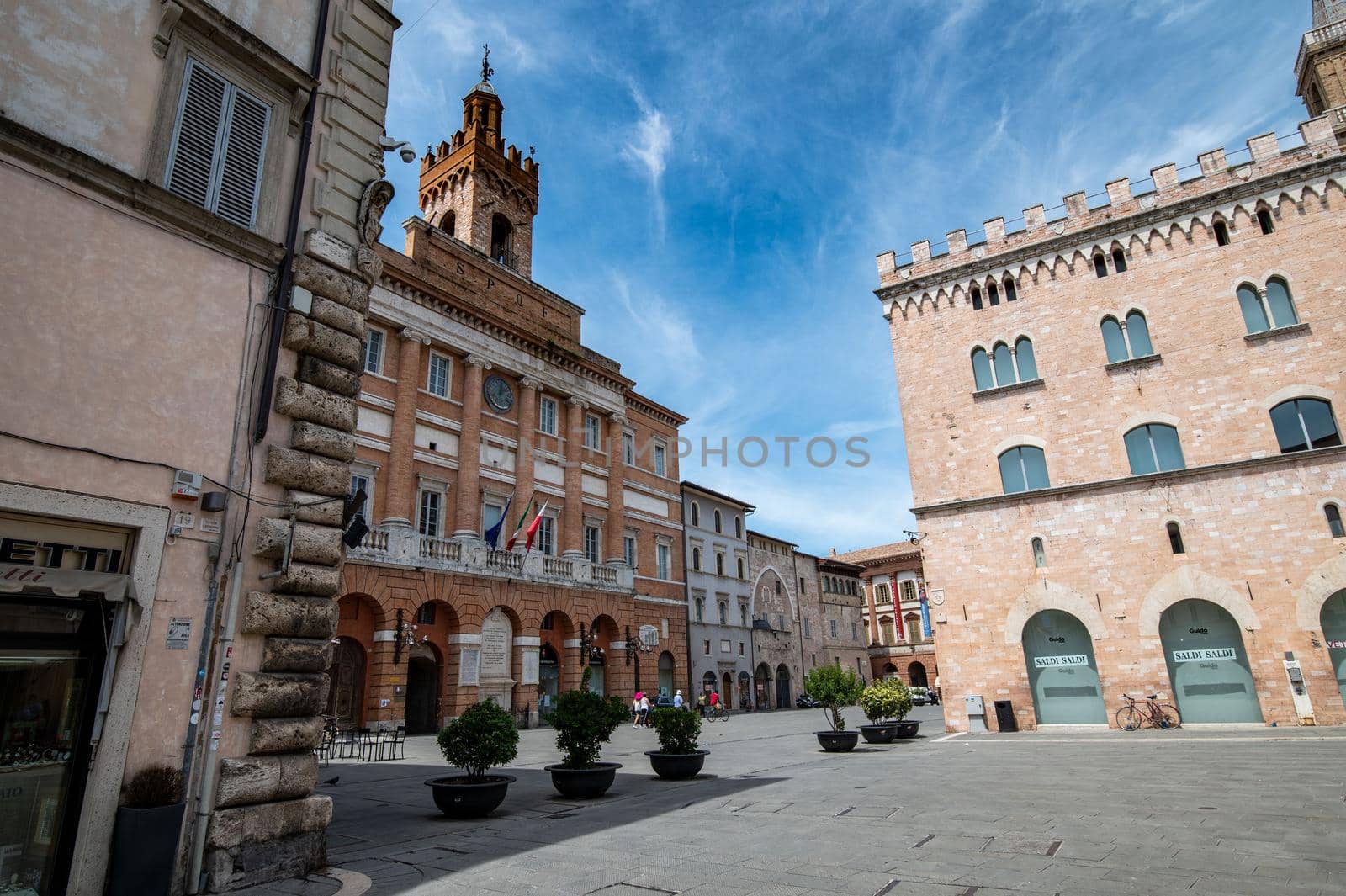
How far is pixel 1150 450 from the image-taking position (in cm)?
1938

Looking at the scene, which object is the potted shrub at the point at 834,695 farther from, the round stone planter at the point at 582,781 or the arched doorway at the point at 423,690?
the arched doorway at the point at 423,690

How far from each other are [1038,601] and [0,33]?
866 inches

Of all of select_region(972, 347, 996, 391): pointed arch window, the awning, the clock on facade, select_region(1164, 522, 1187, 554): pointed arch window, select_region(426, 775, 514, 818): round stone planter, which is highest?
the clock on facade

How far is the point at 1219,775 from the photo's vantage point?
1042cm

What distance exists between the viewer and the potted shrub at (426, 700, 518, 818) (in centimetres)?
919

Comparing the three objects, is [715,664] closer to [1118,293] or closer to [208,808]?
[1118,293]

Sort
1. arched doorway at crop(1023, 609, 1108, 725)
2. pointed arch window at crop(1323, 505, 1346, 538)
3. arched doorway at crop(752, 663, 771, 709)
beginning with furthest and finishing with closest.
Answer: arched doorway at crop(752, 663, 771, 709) < arched doorway at crop(1023, 609, 1108, 725) < pointed arch window at crop(1323, 505, 1346, 538)

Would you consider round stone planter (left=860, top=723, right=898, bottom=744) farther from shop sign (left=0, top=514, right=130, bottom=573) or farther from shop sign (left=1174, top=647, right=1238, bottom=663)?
shop sign (left=0, top=514, right=130, bottom=573)

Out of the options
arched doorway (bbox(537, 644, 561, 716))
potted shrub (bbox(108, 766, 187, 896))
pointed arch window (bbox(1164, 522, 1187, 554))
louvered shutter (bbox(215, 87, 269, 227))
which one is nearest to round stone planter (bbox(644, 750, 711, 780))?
potted shrub (bbox(108, 766, 187, 896))

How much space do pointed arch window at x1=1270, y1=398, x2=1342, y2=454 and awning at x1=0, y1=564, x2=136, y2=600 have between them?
22.9m

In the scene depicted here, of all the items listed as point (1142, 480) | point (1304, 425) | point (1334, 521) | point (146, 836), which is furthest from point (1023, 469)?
point (146, 836)

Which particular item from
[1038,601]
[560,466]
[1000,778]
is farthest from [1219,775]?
[560,466]

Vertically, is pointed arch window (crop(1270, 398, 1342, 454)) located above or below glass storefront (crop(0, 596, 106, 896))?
above

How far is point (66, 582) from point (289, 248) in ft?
11.6
